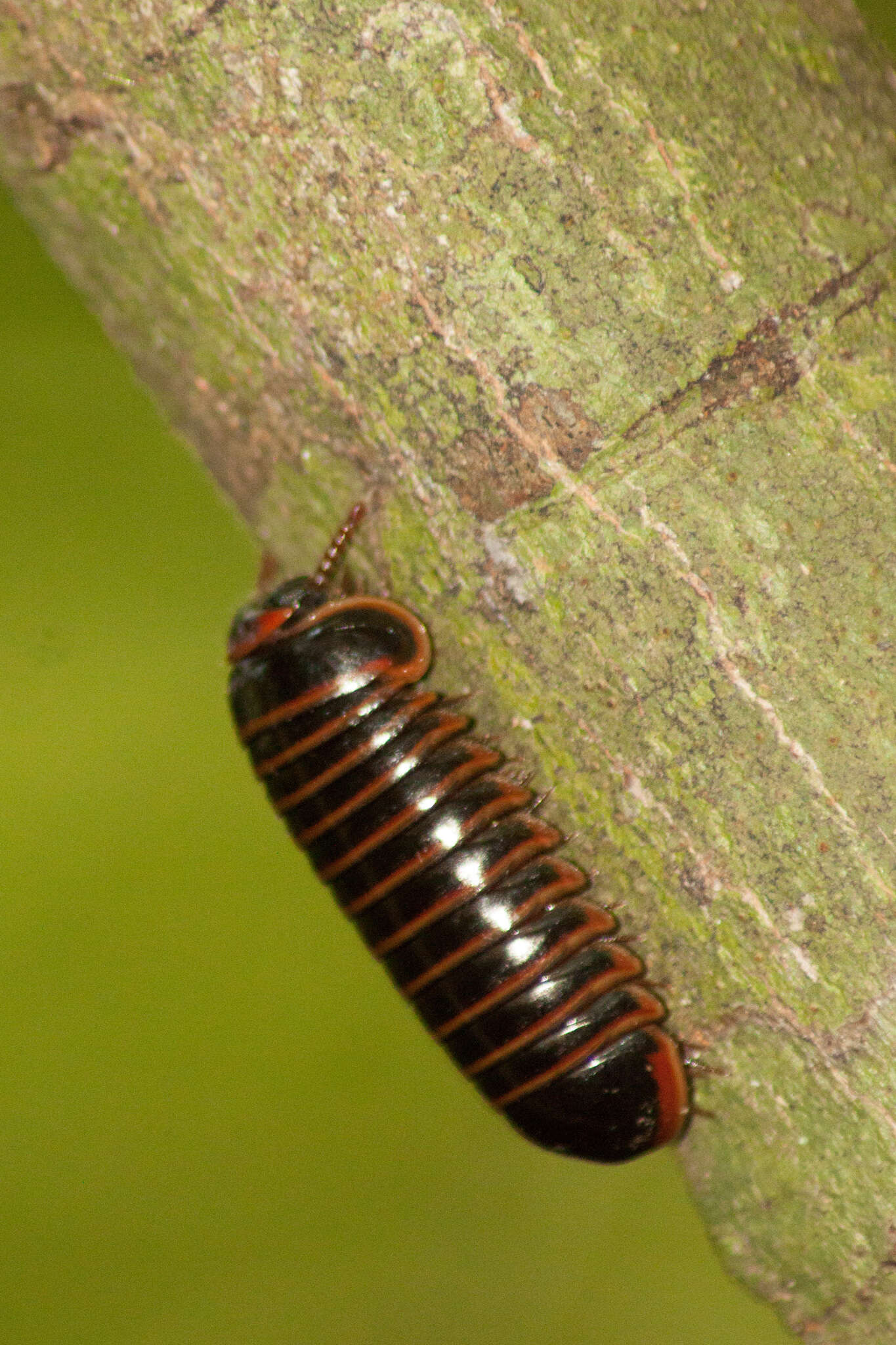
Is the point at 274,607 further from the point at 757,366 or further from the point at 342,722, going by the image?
the point at 757,366

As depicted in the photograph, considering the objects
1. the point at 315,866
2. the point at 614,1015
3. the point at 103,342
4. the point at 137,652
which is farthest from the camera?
the point at 103,342

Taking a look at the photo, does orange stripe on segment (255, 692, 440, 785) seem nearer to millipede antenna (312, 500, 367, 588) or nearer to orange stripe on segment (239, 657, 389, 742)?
orange stripe on segment (239, 657, 389, 742)

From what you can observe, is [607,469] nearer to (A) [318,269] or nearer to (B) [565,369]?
(B) [565,369]

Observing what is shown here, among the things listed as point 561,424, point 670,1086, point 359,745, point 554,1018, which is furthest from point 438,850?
point 561,424

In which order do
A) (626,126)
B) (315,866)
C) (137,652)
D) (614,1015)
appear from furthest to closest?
(137,652) < (315,866) < (614,1015) < (626,126)

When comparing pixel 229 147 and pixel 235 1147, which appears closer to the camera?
pixel 229 147

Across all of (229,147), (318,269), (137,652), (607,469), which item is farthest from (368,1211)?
(229,147)

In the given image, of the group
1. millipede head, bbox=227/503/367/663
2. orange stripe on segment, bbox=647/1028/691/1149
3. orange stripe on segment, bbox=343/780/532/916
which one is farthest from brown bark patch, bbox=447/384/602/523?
orange stripe on segment, bbox=647/1028/691/1149
